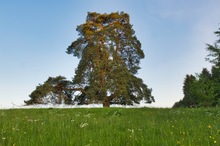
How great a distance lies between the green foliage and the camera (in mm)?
37688

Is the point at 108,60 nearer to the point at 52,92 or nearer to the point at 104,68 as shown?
the point at 104,68

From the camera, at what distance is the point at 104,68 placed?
123 ft

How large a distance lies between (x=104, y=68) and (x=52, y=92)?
7927mm

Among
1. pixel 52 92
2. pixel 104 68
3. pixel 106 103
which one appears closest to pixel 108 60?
pixel 104 68

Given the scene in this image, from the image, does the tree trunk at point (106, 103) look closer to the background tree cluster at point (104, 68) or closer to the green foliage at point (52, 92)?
the background tree cluster at point (104, 68)

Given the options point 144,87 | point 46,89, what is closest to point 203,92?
point 144,87

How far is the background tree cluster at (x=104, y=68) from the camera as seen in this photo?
35.7m

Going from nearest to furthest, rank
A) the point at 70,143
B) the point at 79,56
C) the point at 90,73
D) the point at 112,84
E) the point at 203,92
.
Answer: the point at 70,143 → the point at 112,84 → the point at 90,73 → the point at 79,56 → the point at 203,92

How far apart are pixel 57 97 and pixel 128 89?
9907 millimetres

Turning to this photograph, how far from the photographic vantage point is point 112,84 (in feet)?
115

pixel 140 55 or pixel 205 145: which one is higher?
pixel 140 55

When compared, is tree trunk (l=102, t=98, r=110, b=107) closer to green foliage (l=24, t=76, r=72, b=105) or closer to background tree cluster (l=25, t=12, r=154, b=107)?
background tree cluster (l=25, t=12, r=154, b=107)

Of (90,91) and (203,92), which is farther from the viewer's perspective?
(203,92)

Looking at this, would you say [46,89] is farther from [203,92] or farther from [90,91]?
[203,92]
